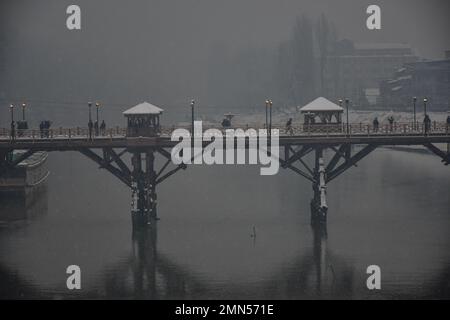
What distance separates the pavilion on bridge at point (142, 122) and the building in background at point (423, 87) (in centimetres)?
11321

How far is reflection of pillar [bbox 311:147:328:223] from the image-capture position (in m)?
65.9

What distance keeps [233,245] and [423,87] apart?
129m

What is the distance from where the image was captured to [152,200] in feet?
223

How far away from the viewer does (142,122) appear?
67.2 m

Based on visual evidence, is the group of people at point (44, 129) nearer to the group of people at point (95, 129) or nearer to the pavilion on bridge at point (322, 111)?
the group of people at point (95, 129)

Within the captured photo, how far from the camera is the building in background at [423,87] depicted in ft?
575

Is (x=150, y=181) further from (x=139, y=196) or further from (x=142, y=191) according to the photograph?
(x=139, y=196)

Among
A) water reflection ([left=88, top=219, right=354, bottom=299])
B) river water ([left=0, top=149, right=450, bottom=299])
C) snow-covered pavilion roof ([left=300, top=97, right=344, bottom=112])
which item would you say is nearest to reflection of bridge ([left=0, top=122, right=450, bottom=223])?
snow-covered pavilion roof ([left=300, top=97, right=344, bottom=112])

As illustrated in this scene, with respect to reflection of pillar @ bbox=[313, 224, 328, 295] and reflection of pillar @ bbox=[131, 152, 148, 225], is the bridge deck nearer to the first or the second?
reflection of pillar @ bbox=[131, 152, 148, 225]

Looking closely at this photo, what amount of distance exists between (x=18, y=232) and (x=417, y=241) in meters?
28.8

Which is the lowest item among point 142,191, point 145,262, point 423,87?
point 145,262

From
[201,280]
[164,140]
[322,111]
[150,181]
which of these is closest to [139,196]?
[150,181]

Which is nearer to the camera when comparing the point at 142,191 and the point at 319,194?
the point at 142,191
